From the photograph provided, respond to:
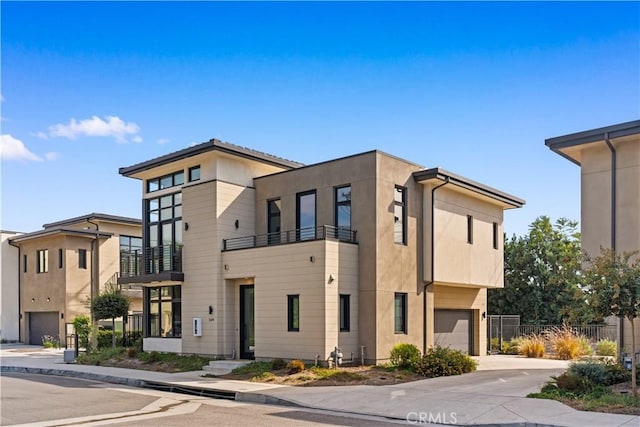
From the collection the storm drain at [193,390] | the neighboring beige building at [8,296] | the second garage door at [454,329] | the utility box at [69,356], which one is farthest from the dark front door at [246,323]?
the neighboring beige building at [8,296]

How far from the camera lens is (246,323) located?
68.8ft

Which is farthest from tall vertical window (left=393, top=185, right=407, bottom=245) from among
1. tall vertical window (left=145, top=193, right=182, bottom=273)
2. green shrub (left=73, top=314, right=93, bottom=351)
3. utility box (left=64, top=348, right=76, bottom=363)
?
green shrub (left=73, top=314, right=93, bottom=351)

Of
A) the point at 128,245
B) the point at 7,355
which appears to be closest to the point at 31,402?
the point at 7,355

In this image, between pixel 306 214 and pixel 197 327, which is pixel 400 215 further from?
pixel 197 327

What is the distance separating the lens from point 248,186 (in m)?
22.3

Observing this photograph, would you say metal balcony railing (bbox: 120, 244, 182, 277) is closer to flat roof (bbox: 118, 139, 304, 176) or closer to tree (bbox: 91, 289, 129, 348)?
tree (bbox: 91, 289, 129, 348)

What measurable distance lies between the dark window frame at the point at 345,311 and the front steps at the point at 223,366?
326 cm

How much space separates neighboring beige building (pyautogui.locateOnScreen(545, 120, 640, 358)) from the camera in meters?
15.9

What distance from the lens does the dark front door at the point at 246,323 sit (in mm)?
20719

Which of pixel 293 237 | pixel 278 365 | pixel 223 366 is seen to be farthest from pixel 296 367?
pixel 293 237

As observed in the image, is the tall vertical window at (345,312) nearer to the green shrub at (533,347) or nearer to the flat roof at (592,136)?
the flat roof at (592,136)

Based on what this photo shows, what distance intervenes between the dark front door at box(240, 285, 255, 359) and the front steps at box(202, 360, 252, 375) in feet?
3.15

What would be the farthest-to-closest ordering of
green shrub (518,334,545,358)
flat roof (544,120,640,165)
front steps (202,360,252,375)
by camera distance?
green shrub (518,334,545,358)
front steps (202,360,252,375)
flat roof (544,120,640,165)

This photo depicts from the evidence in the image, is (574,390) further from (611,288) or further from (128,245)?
(128,245)
